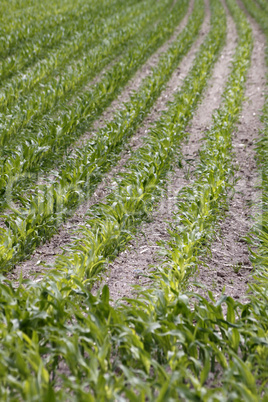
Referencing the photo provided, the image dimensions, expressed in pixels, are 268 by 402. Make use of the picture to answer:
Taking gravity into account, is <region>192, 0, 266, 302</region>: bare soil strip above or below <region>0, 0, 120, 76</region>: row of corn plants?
below

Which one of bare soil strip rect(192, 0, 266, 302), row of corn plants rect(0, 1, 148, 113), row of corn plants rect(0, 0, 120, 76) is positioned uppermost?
row of corn plants rect(0, 0, 120, 76)

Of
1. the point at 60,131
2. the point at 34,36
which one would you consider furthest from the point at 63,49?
the point at 60,131

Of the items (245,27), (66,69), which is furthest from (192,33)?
(66,69)

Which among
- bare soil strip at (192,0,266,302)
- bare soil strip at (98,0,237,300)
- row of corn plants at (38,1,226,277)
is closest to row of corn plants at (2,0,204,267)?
row of corn plants at (38,1,226,277)

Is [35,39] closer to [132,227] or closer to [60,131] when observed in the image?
[60,131]

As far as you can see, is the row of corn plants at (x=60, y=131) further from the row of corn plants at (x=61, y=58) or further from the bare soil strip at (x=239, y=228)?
the bare soil strip at (x=239, y=228)

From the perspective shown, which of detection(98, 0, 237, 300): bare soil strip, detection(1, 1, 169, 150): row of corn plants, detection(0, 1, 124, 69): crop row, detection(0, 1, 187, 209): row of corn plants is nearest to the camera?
detection(98, 0, 237, 300): bare soil strip

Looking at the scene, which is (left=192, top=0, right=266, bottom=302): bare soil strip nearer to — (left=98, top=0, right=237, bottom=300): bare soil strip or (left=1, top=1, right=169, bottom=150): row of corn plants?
(left=98, top=0, right=237, bottom=300): bare soil strip

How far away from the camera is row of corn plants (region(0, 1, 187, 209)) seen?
15.4 feet

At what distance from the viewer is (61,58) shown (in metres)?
9.77

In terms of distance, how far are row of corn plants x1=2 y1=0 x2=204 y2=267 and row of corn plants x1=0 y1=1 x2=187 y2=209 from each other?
0.32 m

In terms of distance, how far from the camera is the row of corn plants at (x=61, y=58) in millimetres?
7336

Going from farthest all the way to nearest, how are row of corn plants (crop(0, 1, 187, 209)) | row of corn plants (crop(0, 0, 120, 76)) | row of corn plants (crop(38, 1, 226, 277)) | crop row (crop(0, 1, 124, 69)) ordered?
crop row (crop(0, 1, 124, 69)) < row of corn plants (crop(0, 0, 120, 76)) < row of corn plants (crop(0, 1, 187, 209)) < row of corn plants (crop(38, 1, 226, 277))

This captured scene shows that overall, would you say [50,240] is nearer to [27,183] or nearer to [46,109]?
[27,183]
